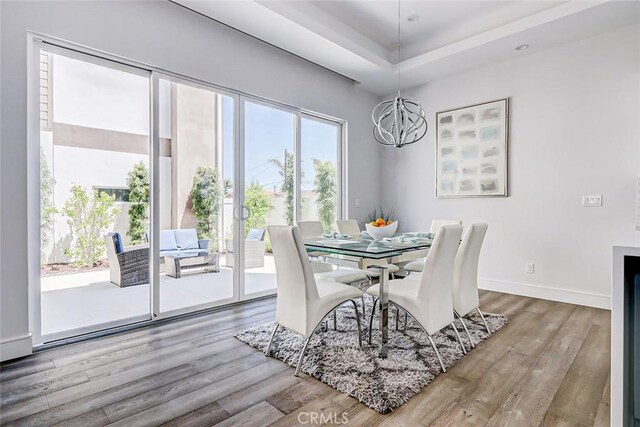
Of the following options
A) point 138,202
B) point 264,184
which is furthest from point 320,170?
point 138,202

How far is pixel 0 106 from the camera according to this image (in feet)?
7.19

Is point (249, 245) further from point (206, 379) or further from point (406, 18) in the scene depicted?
point (406, 18)

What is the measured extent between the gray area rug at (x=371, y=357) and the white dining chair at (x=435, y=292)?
0.73 feet

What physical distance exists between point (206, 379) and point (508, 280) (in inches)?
148

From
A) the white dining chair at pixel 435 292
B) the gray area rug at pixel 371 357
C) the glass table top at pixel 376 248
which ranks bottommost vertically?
the gray area rug at pixel 371 357

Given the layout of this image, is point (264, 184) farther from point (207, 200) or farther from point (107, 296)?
point (107, 296)

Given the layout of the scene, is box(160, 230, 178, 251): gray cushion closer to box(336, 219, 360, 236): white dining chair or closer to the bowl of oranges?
box(336, 219, 360, 236): white dining chair

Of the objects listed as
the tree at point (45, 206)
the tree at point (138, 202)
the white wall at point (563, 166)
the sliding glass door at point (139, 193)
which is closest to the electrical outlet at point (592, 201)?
the white wall at point (563, 166)

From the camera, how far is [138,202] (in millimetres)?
2979

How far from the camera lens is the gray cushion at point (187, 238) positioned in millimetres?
3201

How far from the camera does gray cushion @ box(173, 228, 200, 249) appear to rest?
320 centimetres

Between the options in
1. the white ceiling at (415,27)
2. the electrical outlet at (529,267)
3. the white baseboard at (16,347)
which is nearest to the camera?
the white baseboard at (16,347)

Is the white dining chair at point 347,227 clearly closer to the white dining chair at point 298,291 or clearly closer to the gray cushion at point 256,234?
the gray cushion at point 256,234

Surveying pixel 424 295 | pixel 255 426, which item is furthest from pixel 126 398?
pixel 424 295
